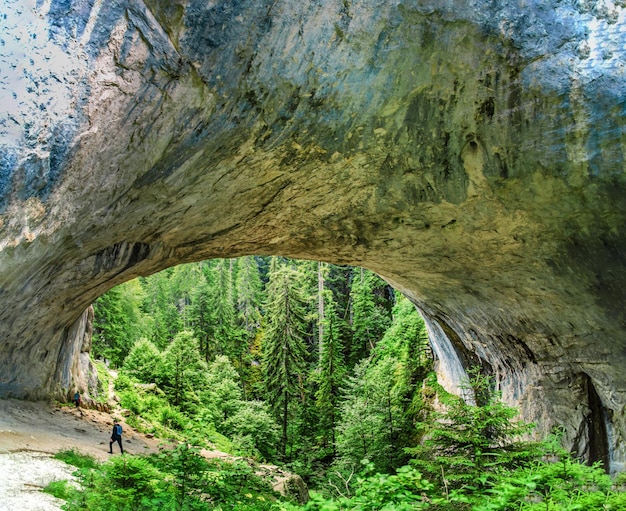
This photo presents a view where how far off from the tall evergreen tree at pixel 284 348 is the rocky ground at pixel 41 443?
32.6ft

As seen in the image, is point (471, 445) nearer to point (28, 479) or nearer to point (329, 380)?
point (28, 479)

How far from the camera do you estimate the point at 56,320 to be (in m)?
12.4

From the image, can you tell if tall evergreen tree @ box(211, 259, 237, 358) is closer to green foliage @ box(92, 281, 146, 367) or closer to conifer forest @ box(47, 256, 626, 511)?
conifer forest @ box(47, 256, 626, 511)

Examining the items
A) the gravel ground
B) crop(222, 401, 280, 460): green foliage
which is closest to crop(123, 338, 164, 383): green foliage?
crop(222, 401, 280, 460): green foliage

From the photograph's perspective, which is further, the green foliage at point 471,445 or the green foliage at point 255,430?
the green foliage at point 255,430

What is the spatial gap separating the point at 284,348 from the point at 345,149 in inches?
695

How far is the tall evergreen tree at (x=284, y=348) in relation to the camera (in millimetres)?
24391

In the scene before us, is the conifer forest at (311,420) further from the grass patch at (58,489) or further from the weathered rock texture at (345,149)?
the weathered rock texture at (345,149)

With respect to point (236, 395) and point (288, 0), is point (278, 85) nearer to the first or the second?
point (288, 0)

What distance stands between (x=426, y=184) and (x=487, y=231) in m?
1.59

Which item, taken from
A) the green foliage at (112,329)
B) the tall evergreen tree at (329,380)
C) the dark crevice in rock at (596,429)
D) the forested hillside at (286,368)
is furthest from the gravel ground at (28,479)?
the green foliage at (112,329)

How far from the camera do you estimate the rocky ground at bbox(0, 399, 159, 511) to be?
6.36m

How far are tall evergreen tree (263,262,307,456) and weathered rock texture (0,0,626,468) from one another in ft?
47.6

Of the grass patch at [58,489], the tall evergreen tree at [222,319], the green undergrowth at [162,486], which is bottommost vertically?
the grass patch at [58,489]
